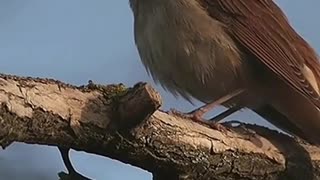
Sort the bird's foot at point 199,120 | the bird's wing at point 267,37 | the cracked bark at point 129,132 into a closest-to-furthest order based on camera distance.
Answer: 1. the cracked bark at point 129,132
2. the bird's foot at point 199,120
3. the bird's wing at point 267,37

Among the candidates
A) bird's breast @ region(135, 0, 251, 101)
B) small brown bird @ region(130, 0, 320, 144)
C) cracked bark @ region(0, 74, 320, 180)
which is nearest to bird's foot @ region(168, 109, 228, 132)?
cracked bark @ region(0, 74, 320, 180)

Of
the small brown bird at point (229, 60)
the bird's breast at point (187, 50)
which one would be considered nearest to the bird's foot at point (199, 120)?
the small brown bird at point (229, 60)

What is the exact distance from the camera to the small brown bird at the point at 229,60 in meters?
4.97

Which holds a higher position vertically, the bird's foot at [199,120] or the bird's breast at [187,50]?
the bird's breast at [187,50]

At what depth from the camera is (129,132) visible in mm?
3549

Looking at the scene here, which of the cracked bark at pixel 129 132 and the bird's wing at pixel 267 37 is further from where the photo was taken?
the bird's wing at pixel 267 37

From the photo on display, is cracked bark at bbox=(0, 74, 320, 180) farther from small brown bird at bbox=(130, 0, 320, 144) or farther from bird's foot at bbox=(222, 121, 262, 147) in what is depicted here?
small brown bird at bbox=(130, 0, 320, 144)

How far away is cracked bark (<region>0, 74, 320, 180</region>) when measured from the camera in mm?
3250

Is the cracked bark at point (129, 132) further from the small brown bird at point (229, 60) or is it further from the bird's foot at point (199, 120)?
the small brown bird at point (229, 60)

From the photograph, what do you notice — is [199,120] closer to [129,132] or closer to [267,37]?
[129,132]

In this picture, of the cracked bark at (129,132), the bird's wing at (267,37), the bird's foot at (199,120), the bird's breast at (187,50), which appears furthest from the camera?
the bird's wing at (267,37)

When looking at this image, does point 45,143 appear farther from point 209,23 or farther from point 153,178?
point 209,23

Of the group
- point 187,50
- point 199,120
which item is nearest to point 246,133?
point 199,120

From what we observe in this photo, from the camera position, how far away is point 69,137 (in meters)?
3.42
